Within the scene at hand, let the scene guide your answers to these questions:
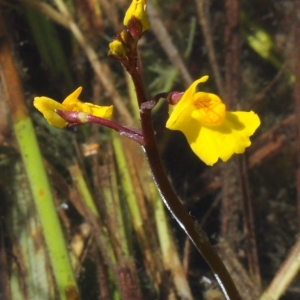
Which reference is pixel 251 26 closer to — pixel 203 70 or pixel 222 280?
pixel 203 70

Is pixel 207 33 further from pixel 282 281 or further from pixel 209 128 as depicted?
pixel 209 128

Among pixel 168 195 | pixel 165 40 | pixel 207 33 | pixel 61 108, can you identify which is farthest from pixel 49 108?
pixel 207 33

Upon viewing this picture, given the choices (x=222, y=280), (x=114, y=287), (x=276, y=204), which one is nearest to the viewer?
(x=222, y=280)

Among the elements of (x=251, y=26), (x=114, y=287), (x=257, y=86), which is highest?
→ (x=251, y=26)

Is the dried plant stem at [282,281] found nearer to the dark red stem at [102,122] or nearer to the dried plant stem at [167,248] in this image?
the dried plant stem at [167,248]

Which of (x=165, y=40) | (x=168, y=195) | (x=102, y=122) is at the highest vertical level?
(x=165, y=40)

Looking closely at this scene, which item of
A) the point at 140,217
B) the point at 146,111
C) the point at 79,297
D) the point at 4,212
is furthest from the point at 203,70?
the point at 146,111

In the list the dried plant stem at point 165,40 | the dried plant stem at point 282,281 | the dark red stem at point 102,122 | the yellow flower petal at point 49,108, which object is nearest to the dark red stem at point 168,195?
the dark red stem at point 102,122
